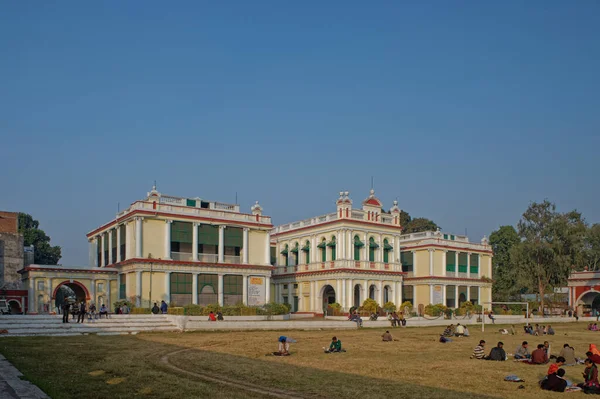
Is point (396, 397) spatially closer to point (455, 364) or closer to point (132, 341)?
point (455, 364)

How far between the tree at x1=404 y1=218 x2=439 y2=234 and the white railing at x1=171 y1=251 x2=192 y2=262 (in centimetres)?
5938

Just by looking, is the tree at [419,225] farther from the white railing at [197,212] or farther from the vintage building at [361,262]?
the white railing at [197,212]

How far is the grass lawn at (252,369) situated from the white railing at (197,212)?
23.4 meters

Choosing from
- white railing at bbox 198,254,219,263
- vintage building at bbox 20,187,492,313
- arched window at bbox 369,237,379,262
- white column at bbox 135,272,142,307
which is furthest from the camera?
arched window at bbox 369,237,379,262

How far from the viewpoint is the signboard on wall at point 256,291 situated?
201ft

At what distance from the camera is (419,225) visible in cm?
11094

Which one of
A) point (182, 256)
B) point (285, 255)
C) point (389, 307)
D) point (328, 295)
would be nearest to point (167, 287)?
point (182, 256)

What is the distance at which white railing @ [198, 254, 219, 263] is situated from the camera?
5900 cm

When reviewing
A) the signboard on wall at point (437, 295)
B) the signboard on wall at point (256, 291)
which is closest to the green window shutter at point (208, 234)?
the signboard on wall at point (256, 291)

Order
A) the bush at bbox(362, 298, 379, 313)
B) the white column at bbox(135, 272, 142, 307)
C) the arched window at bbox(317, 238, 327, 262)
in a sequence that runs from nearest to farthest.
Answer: the white column at bbox(135, 272, 142, 307), the bush at bbox(362, 298, 379, 313), the arched window at bbox(317, 238, 327, 262)

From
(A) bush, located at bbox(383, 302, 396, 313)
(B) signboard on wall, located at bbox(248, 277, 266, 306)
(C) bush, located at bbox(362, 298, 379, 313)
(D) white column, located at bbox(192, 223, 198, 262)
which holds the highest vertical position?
(D) white column, located at bbox(192, 223, 198, 262)

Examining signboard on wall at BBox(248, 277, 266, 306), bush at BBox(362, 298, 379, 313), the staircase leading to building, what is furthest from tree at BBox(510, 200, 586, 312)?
the staircase leading to building

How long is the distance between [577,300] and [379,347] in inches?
2443

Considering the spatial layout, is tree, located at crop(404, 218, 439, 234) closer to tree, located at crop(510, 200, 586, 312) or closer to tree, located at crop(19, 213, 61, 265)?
tree, located at crop(510, 200, 586, 312)
